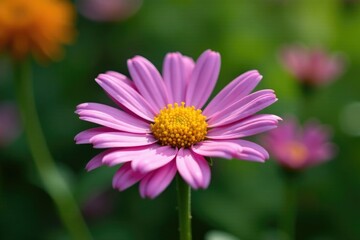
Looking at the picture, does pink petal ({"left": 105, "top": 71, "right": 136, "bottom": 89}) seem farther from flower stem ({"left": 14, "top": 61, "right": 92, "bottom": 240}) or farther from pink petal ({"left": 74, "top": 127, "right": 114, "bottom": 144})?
flower stem ({"left": 14, "top": 61, "right": 92, "bottom": 240})

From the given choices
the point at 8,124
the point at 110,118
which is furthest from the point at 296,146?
the point at 8,124

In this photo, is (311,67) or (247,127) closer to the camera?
(247,127)

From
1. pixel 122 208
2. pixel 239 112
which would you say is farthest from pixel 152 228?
pixel 239 112

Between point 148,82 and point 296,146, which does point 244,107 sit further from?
point 296,146

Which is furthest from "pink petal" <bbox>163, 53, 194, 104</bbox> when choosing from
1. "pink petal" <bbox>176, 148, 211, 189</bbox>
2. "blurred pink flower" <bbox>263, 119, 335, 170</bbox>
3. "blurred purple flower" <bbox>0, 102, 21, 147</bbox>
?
"blurred purple flower" <bbox>0, 102, 21, 147</bbox>

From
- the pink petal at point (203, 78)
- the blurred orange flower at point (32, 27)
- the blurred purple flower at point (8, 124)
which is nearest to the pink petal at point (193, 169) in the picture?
the pink petal at point (203, 78)

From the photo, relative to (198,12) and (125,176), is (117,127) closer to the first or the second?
(125,176)
